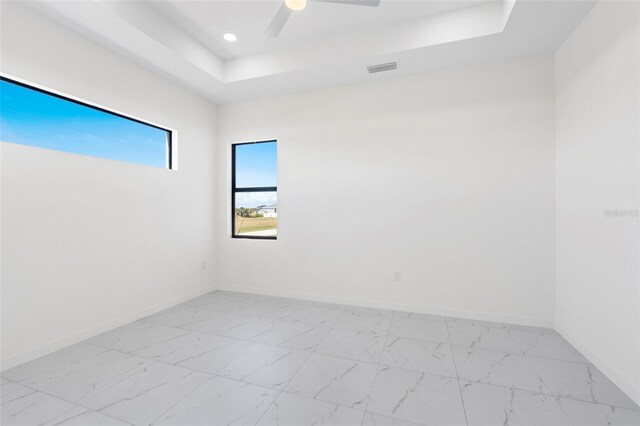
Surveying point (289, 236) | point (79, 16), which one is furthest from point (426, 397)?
point (79, 16)

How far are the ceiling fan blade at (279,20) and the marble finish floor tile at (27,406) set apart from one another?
9.81ft

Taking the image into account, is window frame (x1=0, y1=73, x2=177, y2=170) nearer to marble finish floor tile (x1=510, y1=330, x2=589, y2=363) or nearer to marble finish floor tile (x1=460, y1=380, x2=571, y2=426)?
marble finish floor tile (x1=460, y1=380, x2=571, y2=426)

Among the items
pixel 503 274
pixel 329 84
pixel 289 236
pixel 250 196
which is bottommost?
pixel 503 274

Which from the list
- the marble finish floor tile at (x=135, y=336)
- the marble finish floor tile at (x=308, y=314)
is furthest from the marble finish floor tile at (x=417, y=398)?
the marble finish floor tile at (x=135, y=336)

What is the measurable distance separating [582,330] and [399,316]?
160 centimetres

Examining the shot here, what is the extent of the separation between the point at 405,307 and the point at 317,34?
3330 mm

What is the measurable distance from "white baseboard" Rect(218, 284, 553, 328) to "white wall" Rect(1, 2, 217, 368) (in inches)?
39.2

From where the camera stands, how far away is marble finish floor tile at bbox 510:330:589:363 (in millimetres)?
2334

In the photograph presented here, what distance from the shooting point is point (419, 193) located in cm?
337

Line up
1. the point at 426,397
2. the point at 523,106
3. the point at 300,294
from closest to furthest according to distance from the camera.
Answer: the point at 426,397 < the point at 523,106 < the point at 300,294

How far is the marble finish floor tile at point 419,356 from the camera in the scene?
2172 millimetres

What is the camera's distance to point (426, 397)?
1829mm

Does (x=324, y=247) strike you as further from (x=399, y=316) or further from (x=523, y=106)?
(x=523, y=106)

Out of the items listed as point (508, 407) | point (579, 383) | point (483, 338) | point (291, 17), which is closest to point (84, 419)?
point (508, 407)
